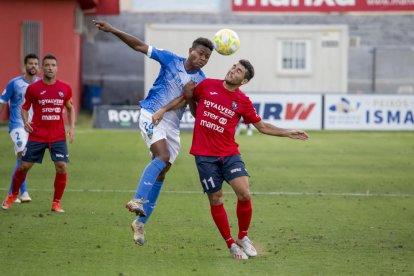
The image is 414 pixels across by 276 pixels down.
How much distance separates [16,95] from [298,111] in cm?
1727

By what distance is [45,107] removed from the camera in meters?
13.4

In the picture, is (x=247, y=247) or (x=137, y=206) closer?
(x=247, y=247)

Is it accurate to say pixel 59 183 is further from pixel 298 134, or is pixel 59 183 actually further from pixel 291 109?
pixel 291 109

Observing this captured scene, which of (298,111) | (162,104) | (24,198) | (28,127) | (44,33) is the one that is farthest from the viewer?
(44,33)

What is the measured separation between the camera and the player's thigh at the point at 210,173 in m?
10.3

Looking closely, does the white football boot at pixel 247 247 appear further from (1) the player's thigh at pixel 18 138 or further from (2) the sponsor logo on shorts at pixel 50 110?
(1) the player's thigh at pixel 18 138

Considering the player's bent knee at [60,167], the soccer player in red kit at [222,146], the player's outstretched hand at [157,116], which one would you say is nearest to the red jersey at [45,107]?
the player's bent knee at [60,167]

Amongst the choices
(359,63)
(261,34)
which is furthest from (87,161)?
(359,63)

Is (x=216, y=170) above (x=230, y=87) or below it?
Result: below

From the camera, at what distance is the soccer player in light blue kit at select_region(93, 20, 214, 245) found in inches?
421

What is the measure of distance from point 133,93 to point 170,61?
3163 cm

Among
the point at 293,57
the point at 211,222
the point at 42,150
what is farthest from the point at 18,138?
the point at 293,57

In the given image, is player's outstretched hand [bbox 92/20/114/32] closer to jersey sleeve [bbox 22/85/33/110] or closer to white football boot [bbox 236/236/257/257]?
white football boot [bbox 236/236/257/257]

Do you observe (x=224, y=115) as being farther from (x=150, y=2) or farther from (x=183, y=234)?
(x=150, y=2)
